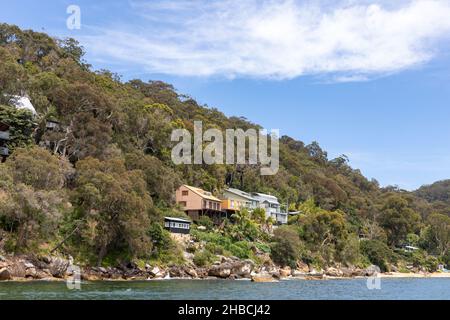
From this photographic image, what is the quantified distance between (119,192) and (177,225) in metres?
16.3

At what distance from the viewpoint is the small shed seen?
56469 mm

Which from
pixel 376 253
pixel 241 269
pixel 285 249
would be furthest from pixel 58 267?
pixel 376 253

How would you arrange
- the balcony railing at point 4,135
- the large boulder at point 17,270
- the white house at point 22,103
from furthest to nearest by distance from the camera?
the white house at point 22,103, the balcony railing at point 4,135, the large boulder at point 17,270

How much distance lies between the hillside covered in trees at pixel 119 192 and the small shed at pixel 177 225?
107cm

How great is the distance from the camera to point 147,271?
45.5m

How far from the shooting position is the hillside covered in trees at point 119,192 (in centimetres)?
4084

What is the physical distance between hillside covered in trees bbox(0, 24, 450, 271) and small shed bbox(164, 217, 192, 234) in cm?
107

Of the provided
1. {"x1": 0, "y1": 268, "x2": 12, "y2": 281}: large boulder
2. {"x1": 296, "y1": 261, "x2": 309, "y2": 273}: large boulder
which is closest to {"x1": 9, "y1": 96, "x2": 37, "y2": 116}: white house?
{"x1": 0, "y1": 268, "x2": 12, "y2": 281}: large boulder

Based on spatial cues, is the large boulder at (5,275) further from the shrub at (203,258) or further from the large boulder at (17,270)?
the shrub at (203,258)

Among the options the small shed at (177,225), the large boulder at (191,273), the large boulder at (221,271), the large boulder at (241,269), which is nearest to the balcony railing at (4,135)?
the small shed at (177,225)

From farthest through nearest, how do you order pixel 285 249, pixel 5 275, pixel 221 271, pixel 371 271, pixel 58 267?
1. pixel 371 271
2. pixel 285 249
3. pixel 221 271
4. pixel 58 267
5. pixel 5 275

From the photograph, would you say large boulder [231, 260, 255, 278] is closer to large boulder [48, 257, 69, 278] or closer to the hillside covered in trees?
the hillside covered in trees

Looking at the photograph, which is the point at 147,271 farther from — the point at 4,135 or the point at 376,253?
the point at 376,253
